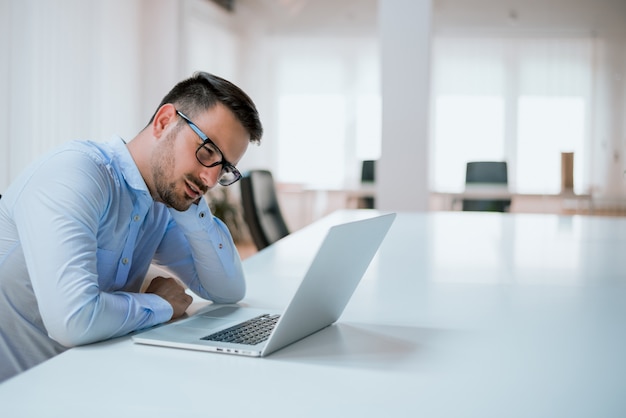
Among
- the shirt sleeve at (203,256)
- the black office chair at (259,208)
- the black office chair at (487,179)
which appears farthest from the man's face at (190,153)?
the black office chair at (487,179)

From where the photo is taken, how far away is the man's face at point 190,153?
4.57 feet

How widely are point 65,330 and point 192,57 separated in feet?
22.9

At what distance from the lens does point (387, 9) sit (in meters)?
5.63

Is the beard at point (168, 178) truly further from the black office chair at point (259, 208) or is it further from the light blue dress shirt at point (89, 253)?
the black office chair at point (259, 208)

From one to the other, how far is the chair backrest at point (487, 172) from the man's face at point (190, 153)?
587 cm

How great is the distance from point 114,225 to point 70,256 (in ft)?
0.73

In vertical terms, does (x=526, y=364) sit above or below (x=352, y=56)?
below

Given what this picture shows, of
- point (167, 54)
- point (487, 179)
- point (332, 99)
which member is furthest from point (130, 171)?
point (332, 99)

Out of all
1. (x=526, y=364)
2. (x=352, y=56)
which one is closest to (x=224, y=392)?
(x=526, y=364)

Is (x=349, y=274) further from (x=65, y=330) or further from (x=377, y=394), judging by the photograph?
(x=65, y=330)

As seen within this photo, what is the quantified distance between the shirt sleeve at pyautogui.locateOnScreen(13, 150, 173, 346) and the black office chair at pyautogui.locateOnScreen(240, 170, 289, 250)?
5.53 ft

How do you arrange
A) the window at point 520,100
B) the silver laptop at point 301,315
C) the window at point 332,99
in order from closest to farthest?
the silver laptop at point 301,315, the window at point 520,100, the window at point 332,99

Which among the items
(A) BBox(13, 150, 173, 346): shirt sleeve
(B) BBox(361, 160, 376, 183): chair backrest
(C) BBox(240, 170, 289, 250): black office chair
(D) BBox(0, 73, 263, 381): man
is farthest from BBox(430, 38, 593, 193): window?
(A) BBox(13, 150, 173, 346): shirt sleeve

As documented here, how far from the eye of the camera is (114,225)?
4.68ft
